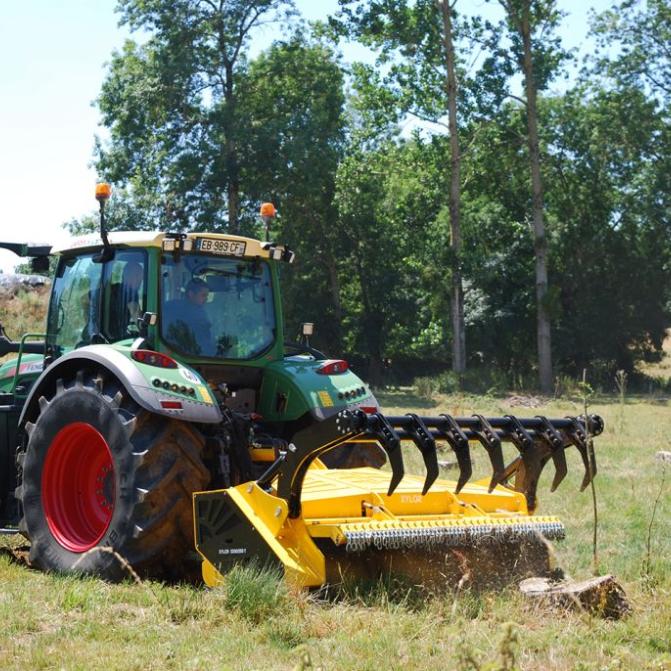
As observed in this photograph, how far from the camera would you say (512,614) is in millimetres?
5484

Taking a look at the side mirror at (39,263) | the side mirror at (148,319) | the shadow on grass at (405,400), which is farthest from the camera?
the shadow on grass at (405,400)

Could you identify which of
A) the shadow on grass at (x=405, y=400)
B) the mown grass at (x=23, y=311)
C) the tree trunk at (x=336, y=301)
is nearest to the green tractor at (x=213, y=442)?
the mown grass at (x=23, y=311)

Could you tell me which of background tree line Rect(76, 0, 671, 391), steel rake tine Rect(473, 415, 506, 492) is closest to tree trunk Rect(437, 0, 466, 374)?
background tree line Rect(76, 0, 671, 391)

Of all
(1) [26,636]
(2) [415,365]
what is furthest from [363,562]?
(2) [415,365]

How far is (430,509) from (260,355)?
1952 millimetres

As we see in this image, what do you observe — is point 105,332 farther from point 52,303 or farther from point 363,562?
point 363,562

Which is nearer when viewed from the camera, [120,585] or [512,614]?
[512,614]

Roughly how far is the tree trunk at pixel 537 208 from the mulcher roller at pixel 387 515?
23.2 m

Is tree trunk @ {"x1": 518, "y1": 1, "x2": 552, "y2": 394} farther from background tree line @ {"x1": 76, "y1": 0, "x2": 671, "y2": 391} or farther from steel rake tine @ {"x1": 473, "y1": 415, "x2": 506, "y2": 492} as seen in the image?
steel rake tine @ {"x1": 473, "y1": 415, "x2": 506, "y2": 492}

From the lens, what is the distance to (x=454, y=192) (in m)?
29.8

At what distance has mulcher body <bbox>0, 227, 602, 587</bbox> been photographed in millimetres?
5879

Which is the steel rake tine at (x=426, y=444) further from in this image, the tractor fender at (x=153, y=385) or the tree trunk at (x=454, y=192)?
the tree trunk at (x=454, y=192)

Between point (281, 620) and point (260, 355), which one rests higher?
point (260, 355)

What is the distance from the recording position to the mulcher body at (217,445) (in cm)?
588
